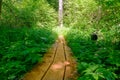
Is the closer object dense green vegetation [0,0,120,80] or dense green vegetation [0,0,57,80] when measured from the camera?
dense green vegetation [0,0,120,80]

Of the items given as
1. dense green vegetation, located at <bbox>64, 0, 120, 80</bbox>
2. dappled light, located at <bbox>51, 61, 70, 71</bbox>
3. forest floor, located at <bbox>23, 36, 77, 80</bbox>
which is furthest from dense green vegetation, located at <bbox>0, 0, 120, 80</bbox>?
dappled light, located at <bbox>51, 61, 70, 71</bbox>

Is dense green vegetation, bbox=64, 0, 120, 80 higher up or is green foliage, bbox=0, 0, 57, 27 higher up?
green foliage, bbox=0, 0, 57, 27

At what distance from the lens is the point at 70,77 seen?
5.72 meters

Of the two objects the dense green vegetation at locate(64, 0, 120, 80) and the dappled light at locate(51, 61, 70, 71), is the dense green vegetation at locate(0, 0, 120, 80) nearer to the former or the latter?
the dense green vegetation at locate(64, 0, 120, 80)

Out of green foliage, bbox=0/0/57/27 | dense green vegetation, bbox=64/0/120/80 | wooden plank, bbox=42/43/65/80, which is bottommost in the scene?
wooden plank, bbox=42/43/65/80

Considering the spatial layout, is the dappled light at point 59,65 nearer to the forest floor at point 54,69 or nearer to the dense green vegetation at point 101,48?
the forest floor at point 54,69

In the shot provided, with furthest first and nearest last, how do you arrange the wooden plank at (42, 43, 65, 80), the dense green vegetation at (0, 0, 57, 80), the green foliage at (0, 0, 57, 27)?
1. the green foliage at (0, 0, 57, 27)
2. the dense green vegetation at (0, 0, 57, 80)
3. the wooden plank at (42, 43, 65, 80)

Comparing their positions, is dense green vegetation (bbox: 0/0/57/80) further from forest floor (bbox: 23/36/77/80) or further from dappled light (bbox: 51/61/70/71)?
dappled light (bbox: 51/61/70/71)

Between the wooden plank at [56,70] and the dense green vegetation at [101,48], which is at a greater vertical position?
the dense green vegetation at [101,48]

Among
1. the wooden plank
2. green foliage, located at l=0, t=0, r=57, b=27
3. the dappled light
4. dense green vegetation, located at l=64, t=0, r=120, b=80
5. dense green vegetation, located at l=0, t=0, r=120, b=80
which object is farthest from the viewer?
green foliage, located at l=0, t=0, r=57, b=27

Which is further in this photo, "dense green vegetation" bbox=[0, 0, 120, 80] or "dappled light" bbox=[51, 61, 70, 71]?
"dappled light" bbox=[51, 61, 70, 71]

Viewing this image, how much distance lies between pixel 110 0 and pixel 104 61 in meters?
3.00

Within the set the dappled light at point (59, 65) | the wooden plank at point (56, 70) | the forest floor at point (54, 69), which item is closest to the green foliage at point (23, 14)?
the forest floor at point (54, 69)

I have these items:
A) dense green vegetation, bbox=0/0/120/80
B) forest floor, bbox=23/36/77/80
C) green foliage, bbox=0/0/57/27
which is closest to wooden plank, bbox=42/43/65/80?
forest floor, bbox=23/36/77/80
